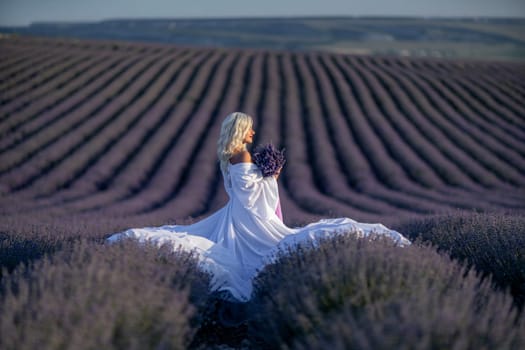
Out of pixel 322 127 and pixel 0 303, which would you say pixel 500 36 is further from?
pixel 0 303

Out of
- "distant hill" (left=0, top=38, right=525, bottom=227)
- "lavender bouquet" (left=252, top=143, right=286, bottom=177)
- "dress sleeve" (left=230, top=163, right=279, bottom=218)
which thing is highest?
"lavender bouquet" (left=252, top=143, right=286, bottom=177)

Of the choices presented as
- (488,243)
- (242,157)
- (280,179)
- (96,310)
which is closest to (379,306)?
(96,310)

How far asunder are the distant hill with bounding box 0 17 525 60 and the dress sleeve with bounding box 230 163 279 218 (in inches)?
2041

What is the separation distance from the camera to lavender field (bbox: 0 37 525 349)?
2.45 meters

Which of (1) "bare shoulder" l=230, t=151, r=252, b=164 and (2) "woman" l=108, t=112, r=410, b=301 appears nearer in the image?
(2) "woman" l=108, t=112, r=410, b=301

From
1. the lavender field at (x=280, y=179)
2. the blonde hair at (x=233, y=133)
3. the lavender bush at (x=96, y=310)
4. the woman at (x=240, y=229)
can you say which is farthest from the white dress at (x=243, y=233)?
the lavender bush at (x=96, y=310)

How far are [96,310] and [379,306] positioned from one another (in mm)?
1306

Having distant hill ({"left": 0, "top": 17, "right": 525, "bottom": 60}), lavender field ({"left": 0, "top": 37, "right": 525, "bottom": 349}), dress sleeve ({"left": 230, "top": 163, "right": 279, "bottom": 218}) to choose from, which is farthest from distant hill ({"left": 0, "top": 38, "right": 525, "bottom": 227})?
distant hill ({"left": 0, "top": 17, "right": 525, "bottom": 60})

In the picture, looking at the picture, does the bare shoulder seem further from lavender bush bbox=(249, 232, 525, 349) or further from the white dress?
lavender bush bbox=(249, 232, 525, 349)

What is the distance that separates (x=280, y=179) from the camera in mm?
13703

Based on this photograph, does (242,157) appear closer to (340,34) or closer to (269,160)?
(269,160)

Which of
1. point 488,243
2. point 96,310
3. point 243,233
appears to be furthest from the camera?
point 243,233

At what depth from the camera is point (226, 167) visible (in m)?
4.76

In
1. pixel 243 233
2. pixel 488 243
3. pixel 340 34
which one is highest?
pixel 340 34
